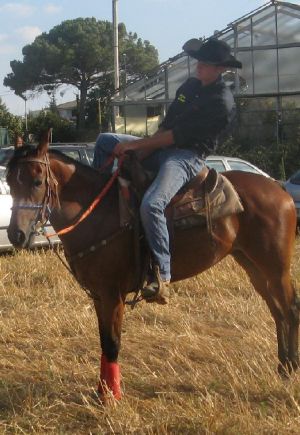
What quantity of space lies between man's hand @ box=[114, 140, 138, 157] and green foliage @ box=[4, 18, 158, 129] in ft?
140

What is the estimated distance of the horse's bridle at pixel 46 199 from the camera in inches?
193

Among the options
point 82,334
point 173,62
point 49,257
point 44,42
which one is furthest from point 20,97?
point 82,334

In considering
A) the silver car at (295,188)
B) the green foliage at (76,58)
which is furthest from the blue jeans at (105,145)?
the green foliage at (76,58)

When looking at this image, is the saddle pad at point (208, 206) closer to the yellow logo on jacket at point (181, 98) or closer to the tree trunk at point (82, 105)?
the yellow logo on jacket at point (181, 98)

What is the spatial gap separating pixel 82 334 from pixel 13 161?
2.49 metres

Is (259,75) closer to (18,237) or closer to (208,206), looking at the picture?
(208,206)

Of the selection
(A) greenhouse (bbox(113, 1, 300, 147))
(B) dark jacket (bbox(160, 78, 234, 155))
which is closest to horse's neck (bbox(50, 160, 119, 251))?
(B) dark jacket (bbox(160, 78, 234, 155))

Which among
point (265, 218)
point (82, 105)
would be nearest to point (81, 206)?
point (265, 218)

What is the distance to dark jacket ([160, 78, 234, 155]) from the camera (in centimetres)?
550

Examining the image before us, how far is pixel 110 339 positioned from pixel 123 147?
145cm

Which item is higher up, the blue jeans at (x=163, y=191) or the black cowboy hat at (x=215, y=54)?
the black cowboy hat at (x=215, y=54)

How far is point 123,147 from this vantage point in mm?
5488

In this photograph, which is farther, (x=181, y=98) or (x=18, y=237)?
(x=181, y=98)

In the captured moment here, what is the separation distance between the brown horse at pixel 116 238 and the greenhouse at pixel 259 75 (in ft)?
76.8
